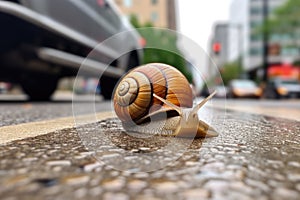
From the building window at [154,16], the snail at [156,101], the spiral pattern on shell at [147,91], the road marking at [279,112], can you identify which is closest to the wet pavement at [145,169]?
the snail at [156,101]

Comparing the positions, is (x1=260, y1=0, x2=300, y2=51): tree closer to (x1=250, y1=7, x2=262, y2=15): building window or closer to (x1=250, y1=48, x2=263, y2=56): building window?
(x1=250, y1=48, x2=263, y2=56): building window

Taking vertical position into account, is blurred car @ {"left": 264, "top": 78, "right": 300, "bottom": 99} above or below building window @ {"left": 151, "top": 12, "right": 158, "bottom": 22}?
below

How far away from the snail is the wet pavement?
0.27 metres

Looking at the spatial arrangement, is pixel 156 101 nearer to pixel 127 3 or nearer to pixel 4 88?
pixel 4 88

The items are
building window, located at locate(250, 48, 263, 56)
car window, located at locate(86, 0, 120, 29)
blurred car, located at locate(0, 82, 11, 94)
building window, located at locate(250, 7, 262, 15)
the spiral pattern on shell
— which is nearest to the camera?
the spiral pattern on shell

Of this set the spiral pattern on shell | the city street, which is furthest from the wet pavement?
the spiral pattern on shell

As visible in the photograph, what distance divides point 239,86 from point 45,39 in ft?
48.8

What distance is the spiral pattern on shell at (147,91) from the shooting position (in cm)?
183

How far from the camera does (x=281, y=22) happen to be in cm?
3070

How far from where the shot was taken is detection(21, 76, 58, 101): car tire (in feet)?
21.4

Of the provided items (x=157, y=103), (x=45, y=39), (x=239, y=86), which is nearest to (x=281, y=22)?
(x=239, y=86)

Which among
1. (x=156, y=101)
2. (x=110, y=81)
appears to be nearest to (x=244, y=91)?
(x=110, y=81)

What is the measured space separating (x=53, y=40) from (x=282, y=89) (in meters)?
13.4

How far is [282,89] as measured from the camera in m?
15.9
